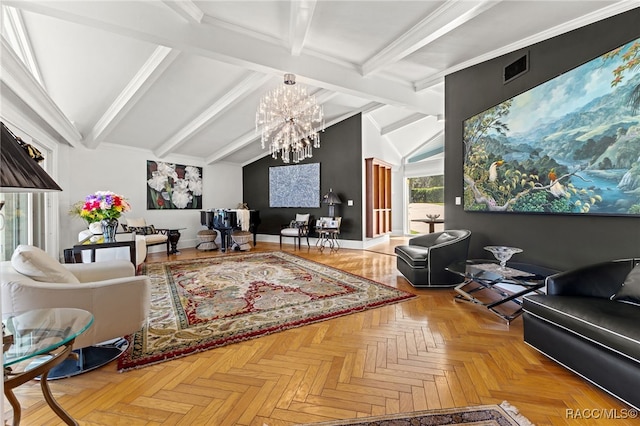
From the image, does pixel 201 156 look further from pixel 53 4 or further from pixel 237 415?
pixel 237 415

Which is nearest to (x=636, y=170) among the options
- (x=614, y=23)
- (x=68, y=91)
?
(x=614, y=23)

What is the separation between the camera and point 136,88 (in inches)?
165

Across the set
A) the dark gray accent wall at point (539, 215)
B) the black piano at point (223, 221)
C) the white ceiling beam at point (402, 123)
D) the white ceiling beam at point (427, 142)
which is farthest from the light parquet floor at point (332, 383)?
the white ceiling beam at point (427, 142)

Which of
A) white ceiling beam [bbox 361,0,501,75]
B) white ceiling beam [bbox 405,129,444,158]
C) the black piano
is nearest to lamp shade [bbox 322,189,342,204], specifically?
the black piano

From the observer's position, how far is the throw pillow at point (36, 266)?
6.41 ft

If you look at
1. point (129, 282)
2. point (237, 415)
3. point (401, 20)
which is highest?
point (401, 20)

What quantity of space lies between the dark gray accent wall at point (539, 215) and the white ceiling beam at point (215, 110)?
9.61 feet

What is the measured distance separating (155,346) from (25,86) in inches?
131

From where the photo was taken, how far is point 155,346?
231 centimetres

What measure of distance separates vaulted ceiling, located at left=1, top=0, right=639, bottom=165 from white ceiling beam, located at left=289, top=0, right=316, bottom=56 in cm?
1

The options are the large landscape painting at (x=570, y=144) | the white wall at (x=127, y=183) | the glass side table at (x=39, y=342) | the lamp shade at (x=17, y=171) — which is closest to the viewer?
the lamp shade at (x=17, y=171)

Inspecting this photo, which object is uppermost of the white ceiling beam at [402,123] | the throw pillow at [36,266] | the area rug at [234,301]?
the white ceiling beam at [402,123]

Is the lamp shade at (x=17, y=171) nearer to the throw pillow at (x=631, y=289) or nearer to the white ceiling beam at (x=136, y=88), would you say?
the white ceiling beam at (x=136, y=88)

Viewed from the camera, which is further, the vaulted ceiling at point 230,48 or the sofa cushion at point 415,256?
the sofa cushion at point 415,256
